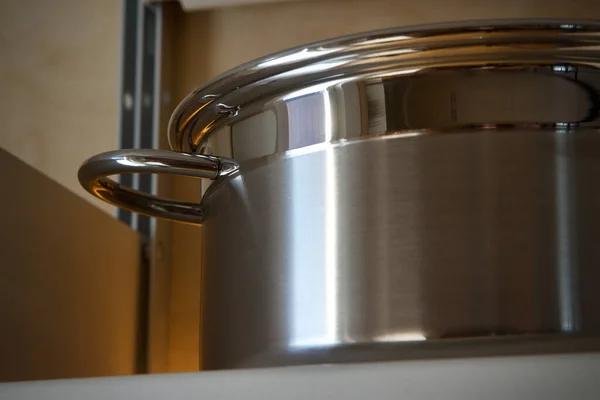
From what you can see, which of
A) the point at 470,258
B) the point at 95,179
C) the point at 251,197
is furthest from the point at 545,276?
the point at 95,179

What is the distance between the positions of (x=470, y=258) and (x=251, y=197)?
109mm

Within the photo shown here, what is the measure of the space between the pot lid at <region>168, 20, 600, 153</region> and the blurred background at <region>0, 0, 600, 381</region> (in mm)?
264

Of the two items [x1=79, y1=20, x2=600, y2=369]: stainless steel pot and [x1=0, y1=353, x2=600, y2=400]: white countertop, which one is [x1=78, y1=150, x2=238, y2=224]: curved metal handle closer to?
[x1=79, y1=20, x2=600, y2=369]: stainless steel pot

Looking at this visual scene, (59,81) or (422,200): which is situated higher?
(59,81)

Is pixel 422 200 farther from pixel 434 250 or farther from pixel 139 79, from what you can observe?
pixel 139 79

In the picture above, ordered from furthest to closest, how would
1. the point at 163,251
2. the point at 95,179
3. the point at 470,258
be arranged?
the point at 163,251 → the point at 95,179 → the point at 470,258

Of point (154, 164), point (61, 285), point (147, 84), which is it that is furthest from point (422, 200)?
point (147, 84)

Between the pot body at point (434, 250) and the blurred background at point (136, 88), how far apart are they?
28 cm

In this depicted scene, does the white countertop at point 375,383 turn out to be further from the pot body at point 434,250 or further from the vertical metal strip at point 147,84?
the vertical metal strip at point 147,84

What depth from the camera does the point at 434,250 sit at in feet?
0.99

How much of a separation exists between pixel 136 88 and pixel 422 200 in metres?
0.47

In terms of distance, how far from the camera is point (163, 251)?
0.67 metres

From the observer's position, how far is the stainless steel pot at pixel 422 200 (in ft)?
0.98

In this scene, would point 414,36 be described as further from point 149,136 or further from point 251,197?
point 149,136
